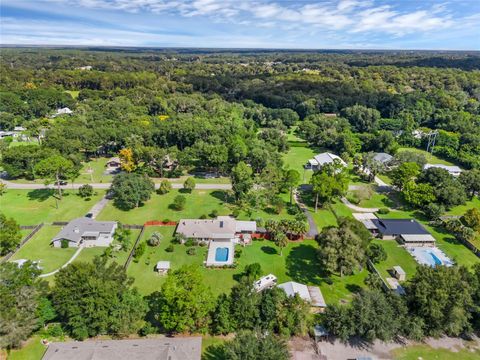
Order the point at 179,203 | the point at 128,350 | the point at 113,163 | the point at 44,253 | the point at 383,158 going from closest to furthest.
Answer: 1. the point at 128,350
2. the point at 44,253
3. the point at 179,203
4. the point at 383,158
5. the point at 113,163

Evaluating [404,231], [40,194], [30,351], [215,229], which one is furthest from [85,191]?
[404,231]

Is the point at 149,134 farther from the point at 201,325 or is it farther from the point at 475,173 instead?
the point at 475,173

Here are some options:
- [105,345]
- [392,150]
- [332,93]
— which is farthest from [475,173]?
[332,93]

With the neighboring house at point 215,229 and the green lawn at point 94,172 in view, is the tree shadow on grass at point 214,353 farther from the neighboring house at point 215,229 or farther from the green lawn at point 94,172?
the green lawn at point 94,172

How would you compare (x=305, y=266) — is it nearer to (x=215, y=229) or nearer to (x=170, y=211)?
(x=215, y=229)

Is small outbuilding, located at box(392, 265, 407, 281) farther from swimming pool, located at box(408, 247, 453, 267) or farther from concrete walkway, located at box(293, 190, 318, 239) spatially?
concrete walkway, located at box(293, 190, 318, 239)
